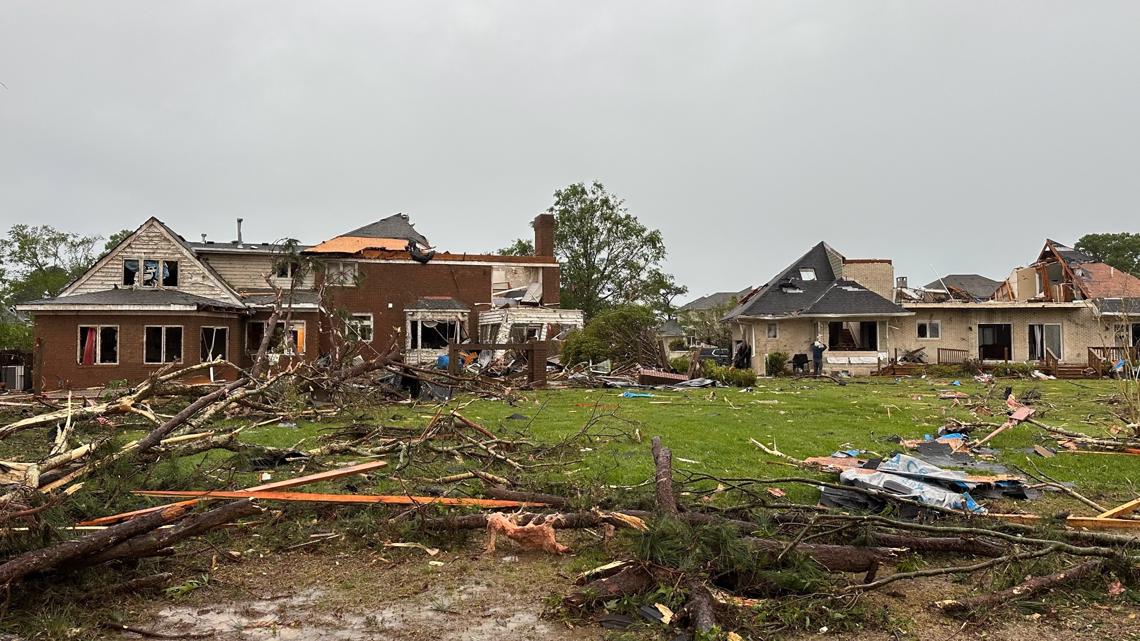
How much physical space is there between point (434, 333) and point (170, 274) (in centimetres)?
1216

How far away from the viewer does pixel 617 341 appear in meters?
25.8

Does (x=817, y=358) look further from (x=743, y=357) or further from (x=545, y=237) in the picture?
(x=545, y=237)

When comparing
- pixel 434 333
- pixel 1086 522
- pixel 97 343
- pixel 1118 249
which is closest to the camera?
pixel 1086 522

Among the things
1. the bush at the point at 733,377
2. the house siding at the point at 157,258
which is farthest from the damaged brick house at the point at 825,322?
the house siding at the point at 157,258

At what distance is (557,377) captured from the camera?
74.5 ft

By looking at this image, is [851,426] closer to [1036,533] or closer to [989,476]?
[989,476]

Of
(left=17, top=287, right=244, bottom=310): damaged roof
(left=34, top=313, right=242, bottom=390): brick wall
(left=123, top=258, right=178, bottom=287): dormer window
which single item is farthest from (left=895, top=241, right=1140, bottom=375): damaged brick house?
(left=123, top=258, right=178, bottom=287): dormer window

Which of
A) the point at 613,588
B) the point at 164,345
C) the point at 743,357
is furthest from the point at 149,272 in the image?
the point at 613,588

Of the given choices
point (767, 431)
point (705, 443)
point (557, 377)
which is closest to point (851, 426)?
point (767, 431)

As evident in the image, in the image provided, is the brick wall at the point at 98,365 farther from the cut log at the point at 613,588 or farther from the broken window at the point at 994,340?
the broken window at the point at 994,340

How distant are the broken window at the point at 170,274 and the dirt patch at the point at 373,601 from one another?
24.6 meters

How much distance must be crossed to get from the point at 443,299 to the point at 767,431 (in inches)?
1023

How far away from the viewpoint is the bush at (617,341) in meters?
25.5

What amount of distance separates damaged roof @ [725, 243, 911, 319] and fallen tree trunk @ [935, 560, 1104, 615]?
26363mm
